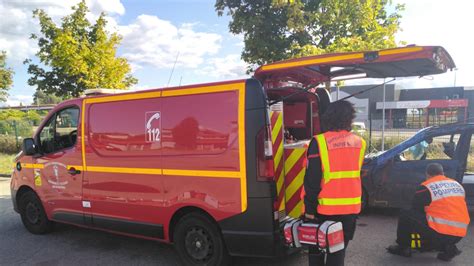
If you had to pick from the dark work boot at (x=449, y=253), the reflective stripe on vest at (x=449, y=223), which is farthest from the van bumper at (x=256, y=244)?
the dark work boot at (x=449, y=253)

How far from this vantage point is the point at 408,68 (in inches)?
159

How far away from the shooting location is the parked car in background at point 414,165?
575cm

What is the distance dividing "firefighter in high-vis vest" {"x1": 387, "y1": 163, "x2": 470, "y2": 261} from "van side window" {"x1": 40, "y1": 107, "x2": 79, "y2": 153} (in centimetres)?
451

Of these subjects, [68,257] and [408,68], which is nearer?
[408,68]

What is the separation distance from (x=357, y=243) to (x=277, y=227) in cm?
197

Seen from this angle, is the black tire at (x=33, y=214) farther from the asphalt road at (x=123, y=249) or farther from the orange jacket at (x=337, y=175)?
the orange jacket at (x=337, y=175)

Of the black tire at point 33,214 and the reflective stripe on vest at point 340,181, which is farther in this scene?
the black tire at point 33,214

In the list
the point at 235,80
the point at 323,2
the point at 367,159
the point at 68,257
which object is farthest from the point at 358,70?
the point at 323,2

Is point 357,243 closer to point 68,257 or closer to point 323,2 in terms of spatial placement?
point 68,257

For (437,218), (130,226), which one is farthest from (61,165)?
(437,218)

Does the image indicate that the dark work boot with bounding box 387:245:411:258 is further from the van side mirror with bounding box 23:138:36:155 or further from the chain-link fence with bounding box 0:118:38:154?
the chain-link fence with bounding box 0:118:38:154

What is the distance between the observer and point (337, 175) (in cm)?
295

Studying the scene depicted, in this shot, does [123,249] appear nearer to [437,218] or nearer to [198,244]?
[198,244]

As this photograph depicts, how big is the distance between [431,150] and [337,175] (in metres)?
4.17
